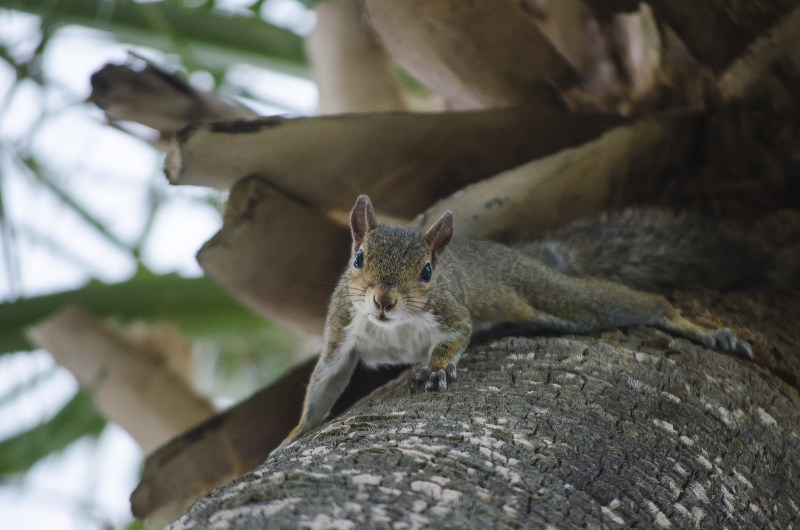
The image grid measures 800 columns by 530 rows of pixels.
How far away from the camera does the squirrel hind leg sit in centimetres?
129

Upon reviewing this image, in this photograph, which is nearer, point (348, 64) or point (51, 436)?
point (51, 436)

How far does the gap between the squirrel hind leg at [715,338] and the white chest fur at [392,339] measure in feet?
1.39

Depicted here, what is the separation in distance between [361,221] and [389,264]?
92mm

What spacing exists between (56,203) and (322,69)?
2.47 ft

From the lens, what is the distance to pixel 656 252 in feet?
5.70

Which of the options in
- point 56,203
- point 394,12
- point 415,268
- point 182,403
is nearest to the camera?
point 415,268

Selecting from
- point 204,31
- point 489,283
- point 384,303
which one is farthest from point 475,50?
point 204,31

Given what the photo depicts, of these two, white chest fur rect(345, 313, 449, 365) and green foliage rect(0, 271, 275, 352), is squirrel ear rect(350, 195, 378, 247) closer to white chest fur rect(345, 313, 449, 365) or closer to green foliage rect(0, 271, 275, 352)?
white chest fur rect(345, 313, 449, 365)

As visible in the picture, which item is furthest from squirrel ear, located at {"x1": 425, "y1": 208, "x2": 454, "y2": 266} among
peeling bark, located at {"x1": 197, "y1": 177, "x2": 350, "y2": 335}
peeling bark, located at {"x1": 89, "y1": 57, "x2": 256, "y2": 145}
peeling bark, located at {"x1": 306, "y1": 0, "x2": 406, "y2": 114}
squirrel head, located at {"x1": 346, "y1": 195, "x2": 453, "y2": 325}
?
peeling bark, located at {"x1": 306, "y1": 0, "x2": 406, "y2": 114}

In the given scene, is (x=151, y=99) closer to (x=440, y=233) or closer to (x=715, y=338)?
(x=440, y=233)

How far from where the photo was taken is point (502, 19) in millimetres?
1686

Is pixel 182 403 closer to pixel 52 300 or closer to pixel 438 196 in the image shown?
pixel 52 300

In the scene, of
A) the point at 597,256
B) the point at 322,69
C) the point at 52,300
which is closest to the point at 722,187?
the point at 597,256

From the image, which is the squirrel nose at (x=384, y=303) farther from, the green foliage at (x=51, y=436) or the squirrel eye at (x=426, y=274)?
the green foliage at (x=51, y=436)
